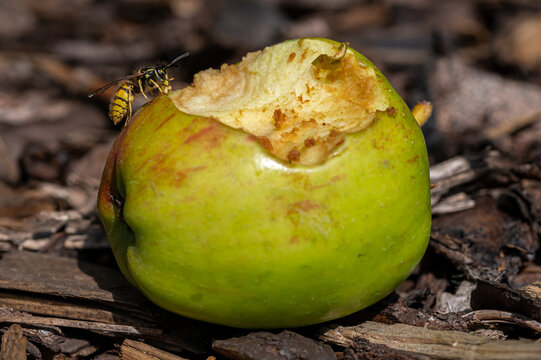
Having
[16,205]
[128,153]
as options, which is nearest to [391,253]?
[128,153]

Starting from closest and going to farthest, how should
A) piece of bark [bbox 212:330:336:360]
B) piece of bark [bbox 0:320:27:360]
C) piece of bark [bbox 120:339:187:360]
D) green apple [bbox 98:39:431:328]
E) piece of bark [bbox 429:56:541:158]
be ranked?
green apple [bbox 98:39:431:328] < piece of bark [bbox 212:330:336:360] < piece of bark [bbox 0:320:27:360] < piece of bark [bbox 120:339:187:360] < piece of bark [bbox 429:56:541:158]

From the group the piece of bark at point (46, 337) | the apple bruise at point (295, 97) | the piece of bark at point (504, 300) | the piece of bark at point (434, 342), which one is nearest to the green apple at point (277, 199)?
the apple bruise at point (295, 97)

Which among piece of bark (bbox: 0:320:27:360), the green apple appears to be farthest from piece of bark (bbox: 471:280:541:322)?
piece of bark (bbox: 0:320:27:360)

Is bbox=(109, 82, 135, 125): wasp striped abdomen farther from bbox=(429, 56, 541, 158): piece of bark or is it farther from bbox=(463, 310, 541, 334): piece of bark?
bbox=(429, 56, 541, 158): piece of bark

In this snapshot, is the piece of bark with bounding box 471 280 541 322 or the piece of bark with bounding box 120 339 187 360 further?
the piece of bark with bounding box 120 339 187 360

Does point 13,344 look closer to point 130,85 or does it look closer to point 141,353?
point 141,353

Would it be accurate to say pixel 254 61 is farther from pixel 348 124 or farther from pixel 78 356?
pixel 78 356
